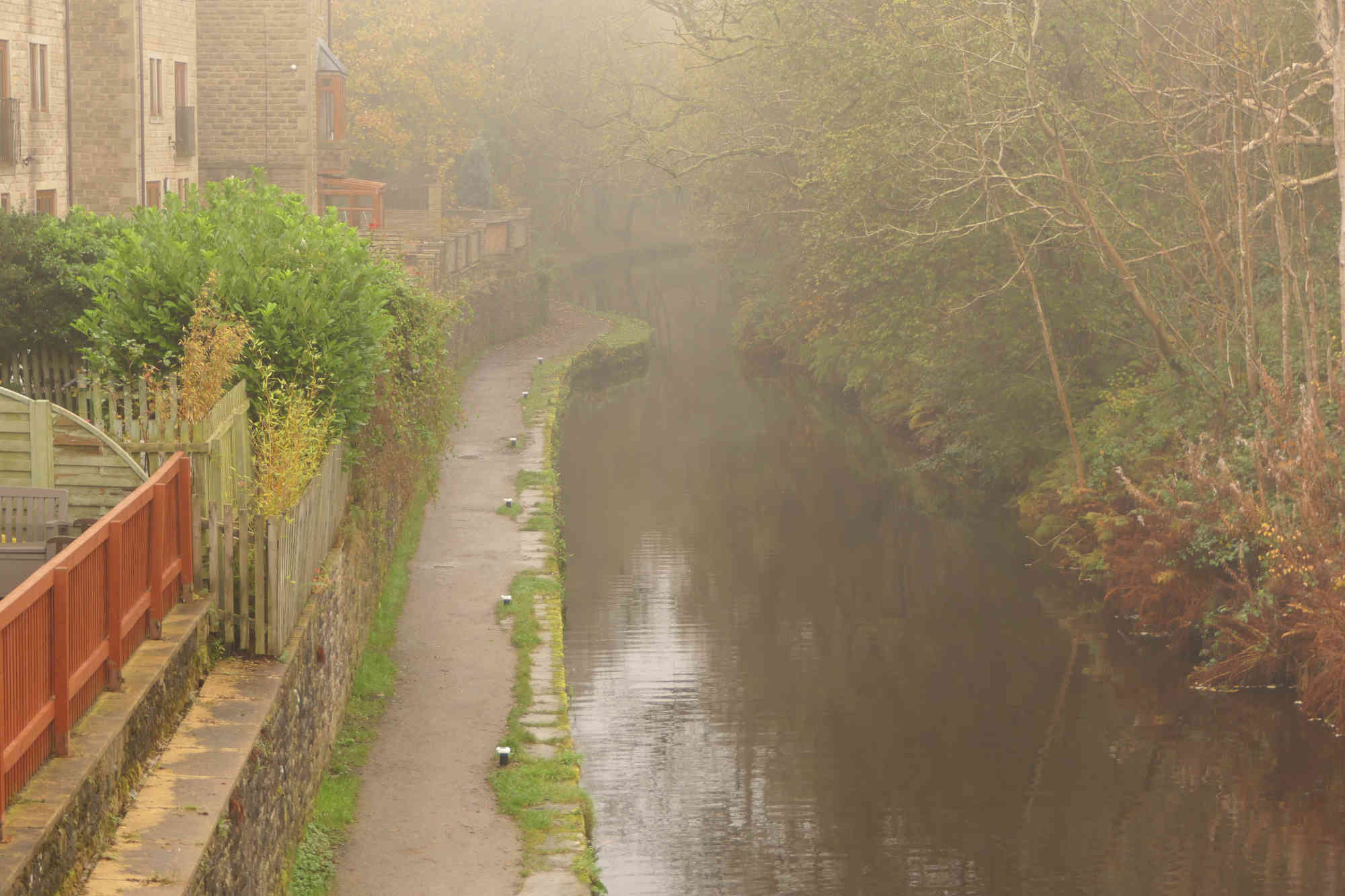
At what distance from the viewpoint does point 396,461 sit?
654 inches

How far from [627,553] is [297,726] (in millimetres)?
12844

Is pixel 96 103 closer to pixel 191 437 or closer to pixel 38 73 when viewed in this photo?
pixel 38 73

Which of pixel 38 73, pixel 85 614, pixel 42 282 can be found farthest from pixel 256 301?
pixel 38 73

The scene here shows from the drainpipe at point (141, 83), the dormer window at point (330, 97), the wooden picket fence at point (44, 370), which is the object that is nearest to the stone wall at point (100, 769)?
the wooden picket fence at point (44, 370)

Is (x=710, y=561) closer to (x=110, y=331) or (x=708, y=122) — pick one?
(x=110, y=331)

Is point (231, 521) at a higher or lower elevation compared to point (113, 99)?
lower

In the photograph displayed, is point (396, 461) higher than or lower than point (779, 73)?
lower

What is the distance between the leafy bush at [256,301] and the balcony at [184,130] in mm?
17978

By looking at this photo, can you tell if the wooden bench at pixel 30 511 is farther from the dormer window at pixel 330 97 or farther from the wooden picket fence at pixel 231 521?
the dormer window at pixel 330 97

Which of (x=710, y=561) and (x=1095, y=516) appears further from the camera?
(x=710, y=561)

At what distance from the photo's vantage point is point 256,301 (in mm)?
12766

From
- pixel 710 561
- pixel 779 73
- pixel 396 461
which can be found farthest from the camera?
pixel 779 73

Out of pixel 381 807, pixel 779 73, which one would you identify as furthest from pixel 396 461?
pixel 779 73

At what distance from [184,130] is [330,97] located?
8.41 meters
